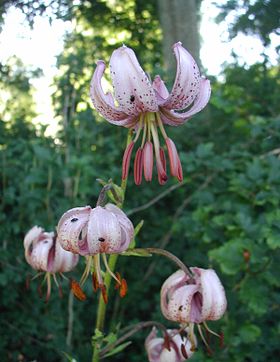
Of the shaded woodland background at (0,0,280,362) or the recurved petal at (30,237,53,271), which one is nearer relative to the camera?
the recurved petal at (30,237,53,271)

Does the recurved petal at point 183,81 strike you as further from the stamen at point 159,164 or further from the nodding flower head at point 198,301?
the nodding flower head at point 198,301

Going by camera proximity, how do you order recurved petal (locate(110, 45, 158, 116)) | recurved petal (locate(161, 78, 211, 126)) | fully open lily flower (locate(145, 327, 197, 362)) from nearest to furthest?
recurved petal (locate(110, 45, 158, 116)), recurved petal (locate(161, 78, 211, 126)), fully open lily flower (locate(145, 327, 197, 362))

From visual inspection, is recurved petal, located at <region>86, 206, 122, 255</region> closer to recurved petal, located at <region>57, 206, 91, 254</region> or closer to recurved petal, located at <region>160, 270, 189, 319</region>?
recurved petal, located at <region>57, 206, 91, 254</region>

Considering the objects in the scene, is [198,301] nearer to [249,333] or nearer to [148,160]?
[148,160]

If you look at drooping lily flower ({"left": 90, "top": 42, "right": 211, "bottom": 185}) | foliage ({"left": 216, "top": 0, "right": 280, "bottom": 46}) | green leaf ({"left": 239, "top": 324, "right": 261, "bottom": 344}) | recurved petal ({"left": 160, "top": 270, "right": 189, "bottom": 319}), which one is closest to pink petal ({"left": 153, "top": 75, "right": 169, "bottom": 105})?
drooping lily flower ({"left": 90, "top": 42, "right": 211, "bottom": 185})

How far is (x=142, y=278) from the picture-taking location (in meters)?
2.16

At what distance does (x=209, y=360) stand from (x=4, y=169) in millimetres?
954

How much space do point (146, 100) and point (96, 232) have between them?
218mm

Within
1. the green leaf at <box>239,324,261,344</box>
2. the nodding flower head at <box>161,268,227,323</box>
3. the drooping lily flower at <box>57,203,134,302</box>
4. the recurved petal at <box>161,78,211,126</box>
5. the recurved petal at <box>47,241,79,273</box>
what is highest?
the recurved petal at <box>161,78,211,126</box>

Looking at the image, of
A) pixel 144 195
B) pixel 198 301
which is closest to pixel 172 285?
pixel 198 301

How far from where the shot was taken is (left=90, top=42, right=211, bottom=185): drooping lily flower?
0.82m

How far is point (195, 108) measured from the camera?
93cm

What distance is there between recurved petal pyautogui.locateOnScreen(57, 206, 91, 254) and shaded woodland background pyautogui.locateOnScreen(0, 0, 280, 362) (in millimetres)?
564

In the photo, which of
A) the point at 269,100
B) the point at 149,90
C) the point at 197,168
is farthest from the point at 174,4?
the point at 149,90
